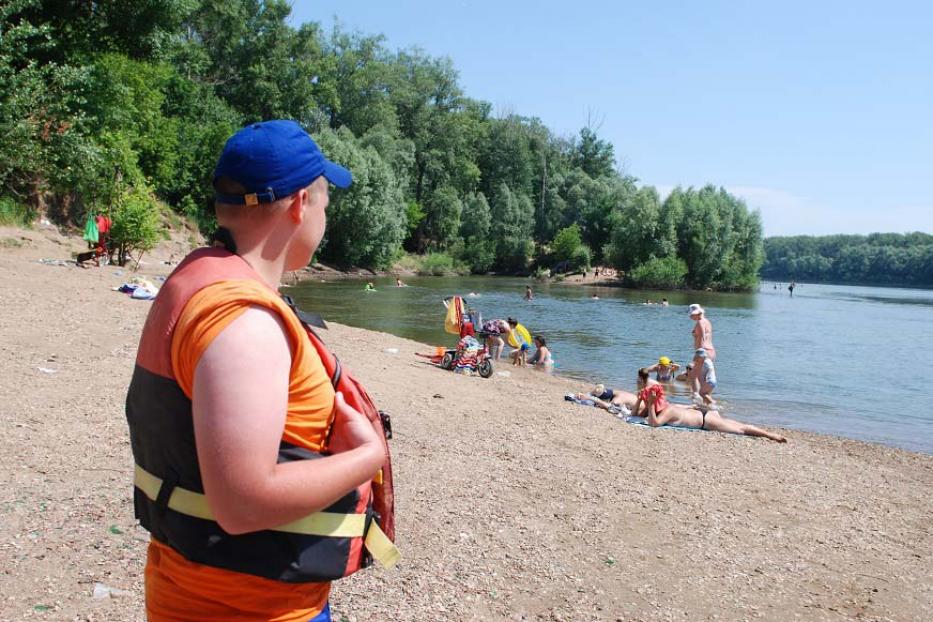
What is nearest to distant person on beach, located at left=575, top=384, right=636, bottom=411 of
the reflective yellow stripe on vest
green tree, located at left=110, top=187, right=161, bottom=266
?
the reflective yellow stripe on vest

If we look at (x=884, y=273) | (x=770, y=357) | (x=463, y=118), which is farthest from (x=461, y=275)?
(x=884, y=273)

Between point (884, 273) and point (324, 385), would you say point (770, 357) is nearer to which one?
point (324, 385)

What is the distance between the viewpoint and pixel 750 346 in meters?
29.1

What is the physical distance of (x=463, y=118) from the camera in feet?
268

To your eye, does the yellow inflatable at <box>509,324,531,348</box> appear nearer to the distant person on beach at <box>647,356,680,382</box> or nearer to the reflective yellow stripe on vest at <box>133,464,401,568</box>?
the distant person on beach at <box>647,356,680,382</box>

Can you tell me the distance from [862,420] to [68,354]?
15.8 metres

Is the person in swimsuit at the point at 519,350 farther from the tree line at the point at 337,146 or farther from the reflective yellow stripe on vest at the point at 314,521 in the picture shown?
the reflective yellow stripe on vest at the point at 314,521

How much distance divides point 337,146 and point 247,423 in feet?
185

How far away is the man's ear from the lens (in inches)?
70.6

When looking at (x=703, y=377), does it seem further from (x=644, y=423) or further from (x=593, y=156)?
(x=593, y=156)

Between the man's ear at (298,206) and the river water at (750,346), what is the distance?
12.0 m

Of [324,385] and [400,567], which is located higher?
[324,385]

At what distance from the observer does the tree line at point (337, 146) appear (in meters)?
25.5

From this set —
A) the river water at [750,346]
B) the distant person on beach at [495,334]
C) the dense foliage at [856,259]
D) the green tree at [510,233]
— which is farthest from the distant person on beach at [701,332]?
the dense foliage at [856,259]
